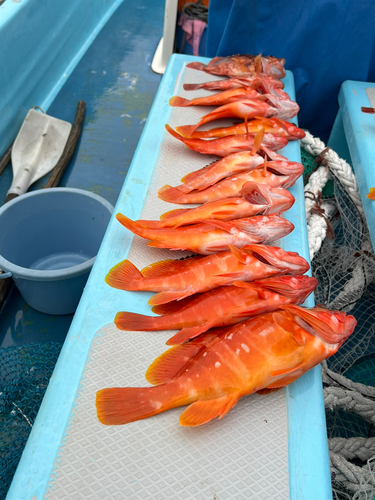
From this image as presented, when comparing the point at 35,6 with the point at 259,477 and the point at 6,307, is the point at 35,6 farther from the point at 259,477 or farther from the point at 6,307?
the point at 259,477

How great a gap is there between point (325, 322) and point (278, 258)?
332mm

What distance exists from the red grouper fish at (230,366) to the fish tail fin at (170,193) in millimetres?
810

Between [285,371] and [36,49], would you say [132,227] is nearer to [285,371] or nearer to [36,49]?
[285,371]

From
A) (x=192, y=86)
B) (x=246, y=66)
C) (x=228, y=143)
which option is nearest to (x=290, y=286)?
(x=228, y=143)

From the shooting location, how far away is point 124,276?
1646 millimetres

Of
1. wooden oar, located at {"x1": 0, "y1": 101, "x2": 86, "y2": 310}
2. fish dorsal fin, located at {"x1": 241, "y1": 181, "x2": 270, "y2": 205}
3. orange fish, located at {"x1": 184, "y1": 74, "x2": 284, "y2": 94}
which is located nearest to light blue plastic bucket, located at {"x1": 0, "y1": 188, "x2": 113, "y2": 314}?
wooden oar, located at {"x1": 0, "y1": 101, "x2": 86, "y2": 310}

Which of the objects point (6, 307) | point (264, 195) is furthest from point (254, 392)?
point (6, 307)

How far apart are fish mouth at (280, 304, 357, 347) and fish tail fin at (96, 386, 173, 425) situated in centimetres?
50

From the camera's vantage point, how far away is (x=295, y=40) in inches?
120

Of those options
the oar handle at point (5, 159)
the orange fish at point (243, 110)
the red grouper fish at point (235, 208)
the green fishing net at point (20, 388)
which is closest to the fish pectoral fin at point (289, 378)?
the red grouper fish at point (235, 208)

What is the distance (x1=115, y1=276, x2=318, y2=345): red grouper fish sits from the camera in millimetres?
1438

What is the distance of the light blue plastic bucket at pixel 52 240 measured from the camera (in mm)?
2316

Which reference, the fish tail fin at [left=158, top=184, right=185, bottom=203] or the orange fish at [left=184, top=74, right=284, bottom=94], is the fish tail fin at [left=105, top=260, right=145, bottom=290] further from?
the orange fish at [left=184, top=74, right=284, bottom=94]

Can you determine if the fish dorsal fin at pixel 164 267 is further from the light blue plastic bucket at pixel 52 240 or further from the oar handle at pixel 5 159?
the oar handle at pixel 5 159
